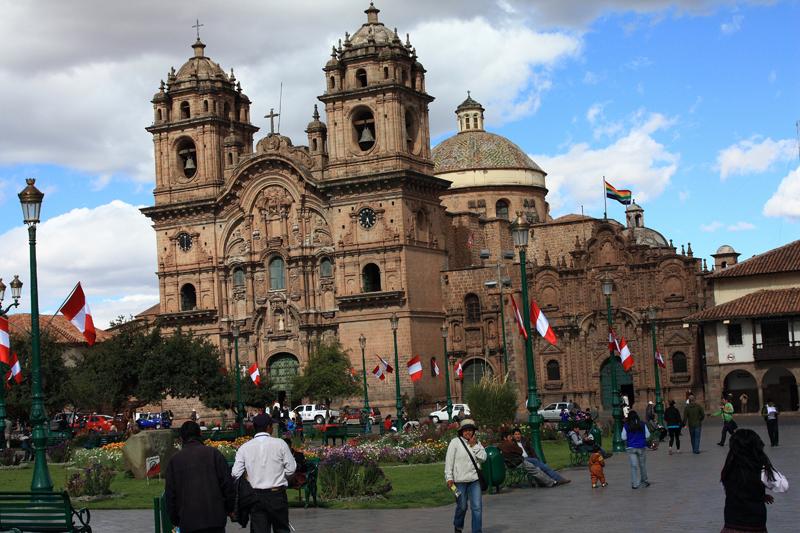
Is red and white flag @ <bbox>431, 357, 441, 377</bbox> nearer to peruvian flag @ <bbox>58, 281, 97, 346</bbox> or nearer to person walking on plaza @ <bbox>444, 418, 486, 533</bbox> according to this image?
peruvian flag @ <bbox>58, 281, 97, 346</bbox>

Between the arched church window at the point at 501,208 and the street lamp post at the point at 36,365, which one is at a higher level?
the arched church window at the point at 501,208

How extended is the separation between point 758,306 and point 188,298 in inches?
1261

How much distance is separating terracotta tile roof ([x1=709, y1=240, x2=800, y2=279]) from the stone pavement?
37686 mm

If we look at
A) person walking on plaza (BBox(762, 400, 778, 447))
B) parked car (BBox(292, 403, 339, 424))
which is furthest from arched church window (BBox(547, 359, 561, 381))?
person walking on plaza (BBox(762, 400, 778, 447))

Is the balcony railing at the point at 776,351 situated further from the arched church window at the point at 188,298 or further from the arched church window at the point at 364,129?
the arched church window at the point at 188,298

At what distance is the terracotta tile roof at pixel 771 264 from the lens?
62.4 m

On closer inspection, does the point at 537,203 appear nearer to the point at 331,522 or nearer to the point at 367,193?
the point at 367,193

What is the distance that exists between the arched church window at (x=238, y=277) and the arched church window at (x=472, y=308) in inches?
501

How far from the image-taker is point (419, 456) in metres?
33.0

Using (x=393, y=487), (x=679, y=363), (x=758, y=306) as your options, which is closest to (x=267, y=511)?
(x=393, y=487)

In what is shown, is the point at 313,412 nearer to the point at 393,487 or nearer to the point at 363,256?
the point at 363,256

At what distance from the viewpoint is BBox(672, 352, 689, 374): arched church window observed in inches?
2601

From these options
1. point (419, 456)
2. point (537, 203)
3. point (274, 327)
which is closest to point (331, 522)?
point (419, 456)

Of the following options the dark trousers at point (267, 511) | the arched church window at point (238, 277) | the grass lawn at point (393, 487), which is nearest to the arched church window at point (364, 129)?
the arched church window at point (238, 277)
